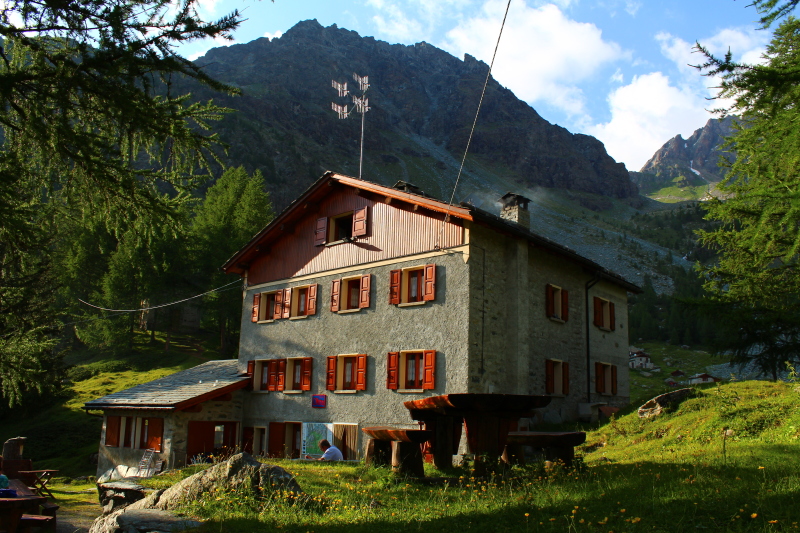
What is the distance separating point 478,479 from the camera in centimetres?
894

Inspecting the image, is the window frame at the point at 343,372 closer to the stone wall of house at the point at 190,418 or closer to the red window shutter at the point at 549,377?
the stone wall of house at the point at 190,418

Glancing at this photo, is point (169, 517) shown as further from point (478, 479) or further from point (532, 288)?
point (532, 288)

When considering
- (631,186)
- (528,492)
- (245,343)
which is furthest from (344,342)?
(631,186)

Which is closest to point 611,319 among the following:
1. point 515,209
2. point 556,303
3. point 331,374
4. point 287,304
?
point 556,303

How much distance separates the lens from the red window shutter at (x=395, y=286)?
18.3 m

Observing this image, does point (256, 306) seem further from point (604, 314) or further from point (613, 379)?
point (613, 379)

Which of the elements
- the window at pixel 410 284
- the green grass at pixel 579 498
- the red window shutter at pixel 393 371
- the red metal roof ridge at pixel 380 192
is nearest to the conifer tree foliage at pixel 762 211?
the green grass at pixel 579 498

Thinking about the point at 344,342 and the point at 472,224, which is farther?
the point at 344,342

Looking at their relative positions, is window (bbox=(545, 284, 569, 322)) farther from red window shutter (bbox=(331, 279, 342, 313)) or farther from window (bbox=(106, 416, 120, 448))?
window (bbox=(106, 416, 120, 448))

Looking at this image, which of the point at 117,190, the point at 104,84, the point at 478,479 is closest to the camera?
the point at 104,84

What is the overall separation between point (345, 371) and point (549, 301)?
6868mm

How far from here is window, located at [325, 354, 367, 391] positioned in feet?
61.7

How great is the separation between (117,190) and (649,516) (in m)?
7.52

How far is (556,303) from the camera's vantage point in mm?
19891
